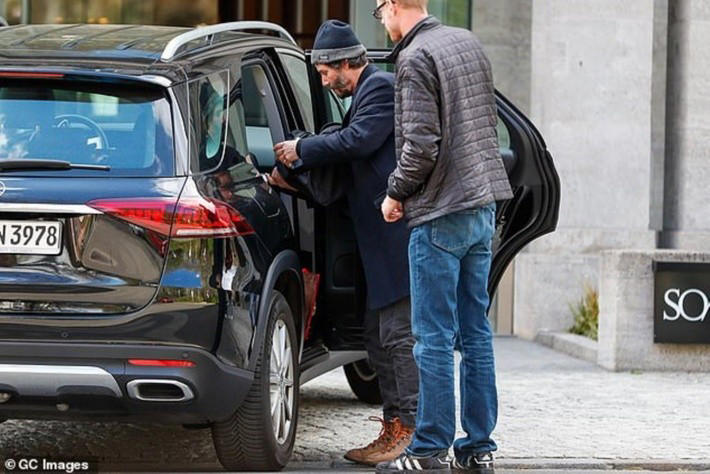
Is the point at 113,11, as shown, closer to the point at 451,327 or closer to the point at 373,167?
the point at 373,167

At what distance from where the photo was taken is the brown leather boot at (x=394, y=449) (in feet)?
22.2

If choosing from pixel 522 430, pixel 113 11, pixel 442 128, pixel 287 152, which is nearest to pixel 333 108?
pixel 287 152

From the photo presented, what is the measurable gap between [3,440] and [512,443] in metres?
2.45

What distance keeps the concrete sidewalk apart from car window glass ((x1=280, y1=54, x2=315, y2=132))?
159cm

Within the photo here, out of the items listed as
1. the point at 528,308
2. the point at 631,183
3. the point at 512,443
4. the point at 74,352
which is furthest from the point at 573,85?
the point at 74,352

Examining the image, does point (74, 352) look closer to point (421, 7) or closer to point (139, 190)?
point (139, 190)

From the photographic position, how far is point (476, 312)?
6074 millimetres

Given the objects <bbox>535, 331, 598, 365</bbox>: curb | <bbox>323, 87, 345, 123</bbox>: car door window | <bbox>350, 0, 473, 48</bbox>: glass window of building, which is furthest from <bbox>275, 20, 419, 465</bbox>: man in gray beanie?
<bbox>350, 0, 473, 48</bbox>: glass window of building

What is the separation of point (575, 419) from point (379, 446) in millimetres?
1872

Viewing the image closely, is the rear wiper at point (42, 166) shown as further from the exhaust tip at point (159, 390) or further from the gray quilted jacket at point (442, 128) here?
the gray quilted jacket at point (442, 128)

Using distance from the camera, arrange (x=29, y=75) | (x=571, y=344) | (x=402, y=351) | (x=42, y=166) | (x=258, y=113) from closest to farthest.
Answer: (x=42, y=166) < (x=29, y=75) < (x=402, y=351) < (x=258, y=113) < (x=571, y=344)

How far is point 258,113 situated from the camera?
7.01 metres

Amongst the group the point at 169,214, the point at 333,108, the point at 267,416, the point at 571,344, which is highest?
the point at 333,108

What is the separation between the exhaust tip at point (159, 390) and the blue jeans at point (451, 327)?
927 millimetres
